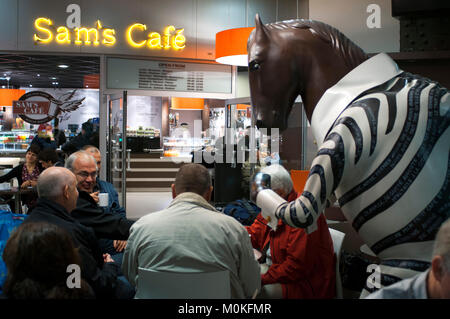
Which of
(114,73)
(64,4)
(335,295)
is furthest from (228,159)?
(335,295)

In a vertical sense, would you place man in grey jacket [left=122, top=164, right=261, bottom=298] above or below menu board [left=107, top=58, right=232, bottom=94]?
below

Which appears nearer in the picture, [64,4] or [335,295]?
[335,295]

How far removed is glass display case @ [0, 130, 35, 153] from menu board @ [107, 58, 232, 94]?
3.61 metres

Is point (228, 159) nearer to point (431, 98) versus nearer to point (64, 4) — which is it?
point (64, 4)

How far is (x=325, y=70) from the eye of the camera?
1.52 m

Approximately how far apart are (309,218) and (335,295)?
5.47 ft

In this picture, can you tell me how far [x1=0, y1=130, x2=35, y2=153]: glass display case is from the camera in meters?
10.2

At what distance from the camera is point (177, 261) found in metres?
2.03

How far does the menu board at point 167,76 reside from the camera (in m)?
7.80

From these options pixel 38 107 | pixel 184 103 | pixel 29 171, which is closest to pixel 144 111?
pixel 184 103

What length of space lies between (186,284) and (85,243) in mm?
743

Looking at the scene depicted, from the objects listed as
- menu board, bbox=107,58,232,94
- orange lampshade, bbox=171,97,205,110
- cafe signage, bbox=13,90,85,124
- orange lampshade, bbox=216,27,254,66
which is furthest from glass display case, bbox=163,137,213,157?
orange lampshade, bbox=216,27,254,66

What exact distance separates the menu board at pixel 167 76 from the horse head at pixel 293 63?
6542 millimetres

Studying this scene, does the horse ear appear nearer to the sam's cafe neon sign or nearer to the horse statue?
the horse statue
